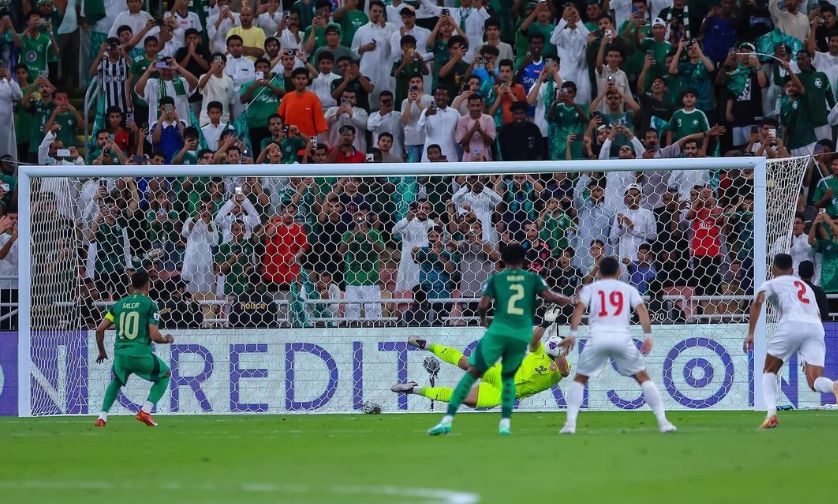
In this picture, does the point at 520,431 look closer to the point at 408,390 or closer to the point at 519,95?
the point at 408,390

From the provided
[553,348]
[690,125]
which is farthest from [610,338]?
[690,125]

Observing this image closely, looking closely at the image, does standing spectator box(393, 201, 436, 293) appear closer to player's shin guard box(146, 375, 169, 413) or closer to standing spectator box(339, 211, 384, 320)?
standing spectator box(339, 211, 384, 320)

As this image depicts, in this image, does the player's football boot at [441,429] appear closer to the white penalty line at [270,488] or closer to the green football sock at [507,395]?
the green football sock at [507,395]

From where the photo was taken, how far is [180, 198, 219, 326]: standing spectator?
781 inches

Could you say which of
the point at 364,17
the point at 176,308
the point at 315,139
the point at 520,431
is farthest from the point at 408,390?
the point at 364,17

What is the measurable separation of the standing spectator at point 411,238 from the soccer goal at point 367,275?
0.07 feet

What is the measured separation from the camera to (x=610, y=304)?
13734mm

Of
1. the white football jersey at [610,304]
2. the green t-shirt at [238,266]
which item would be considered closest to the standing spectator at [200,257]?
the green t-shirt at [238,266]

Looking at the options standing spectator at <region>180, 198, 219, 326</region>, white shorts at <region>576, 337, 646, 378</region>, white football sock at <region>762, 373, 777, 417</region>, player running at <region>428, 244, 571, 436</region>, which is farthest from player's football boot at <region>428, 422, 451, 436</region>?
standing spectator at <region>180, 198, 219, 326</region>

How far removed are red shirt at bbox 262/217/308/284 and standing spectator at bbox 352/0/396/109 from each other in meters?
4.90

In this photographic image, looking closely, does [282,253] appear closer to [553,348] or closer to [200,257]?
[200,257]

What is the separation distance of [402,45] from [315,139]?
7.50ft

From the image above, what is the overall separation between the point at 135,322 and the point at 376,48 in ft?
30.1

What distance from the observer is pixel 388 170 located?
19094 millimetres
